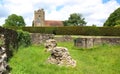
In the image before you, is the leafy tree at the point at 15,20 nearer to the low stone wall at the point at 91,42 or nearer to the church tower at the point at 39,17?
the church tower at the point at 39,17

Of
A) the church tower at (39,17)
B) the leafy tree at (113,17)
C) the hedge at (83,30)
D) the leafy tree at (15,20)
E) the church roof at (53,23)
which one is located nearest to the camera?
the hedge at (83,30)

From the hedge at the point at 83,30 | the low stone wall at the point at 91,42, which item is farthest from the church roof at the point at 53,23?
the low stone wall at the point at 91,42

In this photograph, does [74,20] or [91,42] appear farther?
[74,20]

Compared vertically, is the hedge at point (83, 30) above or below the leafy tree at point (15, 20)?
below

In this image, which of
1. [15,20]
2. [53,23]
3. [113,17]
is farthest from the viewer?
[53,23]

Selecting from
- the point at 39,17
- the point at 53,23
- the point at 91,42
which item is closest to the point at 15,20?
the point at 39,17

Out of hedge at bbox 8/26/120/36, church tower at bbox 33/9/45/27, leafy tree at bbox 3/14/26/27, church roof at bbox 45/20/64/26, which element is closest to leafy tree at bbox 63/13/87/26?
church roof at bbox 45/20/64/26

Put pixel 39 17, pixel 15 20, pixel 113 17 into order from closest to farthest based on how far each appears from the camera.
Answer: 1. pixel 113 17
2. pixel 39 17
3. pixel 15 20

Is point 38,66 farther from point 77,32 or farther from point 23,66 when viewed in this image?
point 77,32

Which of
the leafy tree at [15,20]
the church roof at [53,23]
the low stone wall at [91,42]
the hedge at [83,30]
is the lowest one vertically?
the low stone wall at [91,42]

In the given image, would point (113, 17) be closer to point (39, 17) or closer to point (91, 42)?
point (39, 17)

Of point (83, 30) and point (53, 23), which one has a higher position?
point (53, 23)

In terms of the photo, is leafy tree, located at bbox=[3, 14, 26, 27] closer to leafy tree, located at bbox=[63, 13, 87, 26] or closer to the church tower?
the church tower

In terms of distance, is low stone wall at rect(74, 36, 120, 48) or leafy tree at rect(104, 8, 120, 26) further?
leafy tree at rect(104, 8, 120, 26)
